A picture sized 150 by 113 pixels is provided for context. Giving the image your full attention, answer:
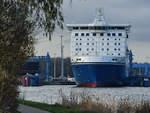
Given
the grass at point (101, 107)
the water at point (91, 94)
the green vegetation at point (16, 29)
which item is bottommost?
the water at point (91, 94)

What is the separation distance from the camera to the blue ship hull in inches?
2842

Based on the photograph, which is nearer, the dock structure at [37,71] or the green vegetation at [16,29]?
the green vegetation at [16,29]

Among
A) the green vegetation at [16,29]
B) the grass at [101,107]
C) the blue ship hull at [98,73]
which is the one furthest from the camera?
the blue ship hull at [98,73]

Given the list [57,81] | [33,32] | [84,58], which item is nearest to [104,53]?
[84,58]

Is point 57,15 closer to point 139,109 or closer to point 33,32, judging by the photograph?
point 33,32

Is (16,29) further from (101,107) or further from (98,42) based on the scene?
(98,42)

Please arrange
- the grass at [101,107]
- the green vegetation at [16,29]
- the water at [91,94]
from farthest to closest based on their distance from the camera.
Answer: the water at [91,94], the grass at [101,107], the green vegetation at [16,29]

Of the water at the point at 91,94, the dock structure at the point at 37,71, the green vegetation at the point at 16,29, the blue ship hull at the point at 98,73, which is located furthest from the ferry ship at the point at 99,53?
the green vegetation at the point at 16,29

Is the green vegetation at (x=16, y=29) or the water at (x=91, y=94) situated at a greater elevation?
the green vegetation at (x=16, y=29)

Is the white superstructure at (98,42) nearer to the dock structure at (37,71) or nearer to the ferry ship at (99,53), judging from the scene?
the ferry ship at (99,53)

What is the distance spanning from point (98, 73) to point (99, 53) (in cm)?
362

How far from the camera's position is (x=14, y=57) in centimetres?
1082

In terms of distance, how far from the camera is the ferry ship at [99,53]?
72688 mm

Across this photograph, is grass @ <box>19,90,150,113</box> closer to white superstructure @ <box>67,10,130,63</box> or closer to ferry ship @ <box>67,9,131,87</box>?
ferry ship @ <box>67,9,131,87</box>
